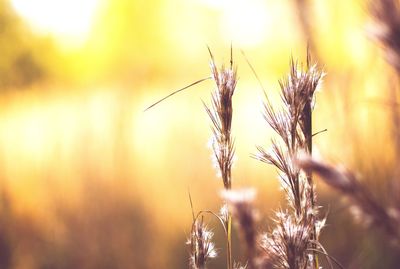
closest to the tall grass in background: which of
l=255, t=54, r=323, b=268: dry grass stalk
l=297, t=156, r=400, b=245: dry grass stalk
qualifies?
l=255, t=54, r=323, b=268: dry grass stalk

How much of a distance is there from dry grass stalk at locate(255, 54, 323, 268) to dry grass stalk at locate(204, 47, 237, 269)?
0.13 ft

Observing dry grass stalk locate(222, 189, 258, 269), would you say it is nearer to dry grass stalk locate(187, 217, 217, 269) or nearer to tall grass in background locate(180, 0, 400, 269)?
tall grass in background locate(180, 0, 400, 269)

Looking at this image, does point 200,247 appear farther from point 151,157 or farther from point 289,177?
point 151,157

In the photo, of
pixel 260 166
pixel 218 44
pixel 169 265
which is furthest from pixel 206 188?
pixel 218 44

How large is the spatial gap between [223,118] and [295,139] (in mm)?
81

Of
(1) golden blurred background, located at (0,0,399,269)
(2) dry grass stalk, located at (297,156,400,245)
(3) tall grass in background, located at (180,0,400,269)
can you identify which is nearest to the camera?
(2) dry grass stalk, located at (297,156,400,245)

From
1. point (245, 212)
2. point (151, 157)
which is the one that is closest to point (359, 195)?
point (245, 212)

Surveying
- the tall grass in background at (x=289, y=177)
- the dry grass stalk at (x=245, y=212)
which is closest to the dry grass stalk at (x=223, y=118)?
the tall grass in background at (x=289, y=177)

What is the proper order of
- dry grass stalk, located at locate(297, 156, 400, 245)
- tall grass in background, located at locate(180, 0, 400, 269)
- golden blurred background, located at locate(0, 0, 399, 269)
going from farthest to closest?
golden blurred background, located at locate(0, 0, 399, 269) < tall grass in background, located at locate(180, 0, 400, 269) < dry grass stalk, located at locate(297, 156, 400, 245)

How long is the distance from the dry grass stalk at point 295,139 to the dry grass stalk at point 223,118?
41 millimetres

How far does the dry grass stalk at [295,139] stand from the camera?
56 cm

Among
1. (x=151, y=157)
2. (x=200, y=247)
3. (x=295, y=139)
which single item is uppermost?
(x=151, y=157)

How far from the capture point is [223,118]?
1.95 ft

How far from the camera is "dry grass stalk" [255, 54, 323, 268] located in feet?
1.84
